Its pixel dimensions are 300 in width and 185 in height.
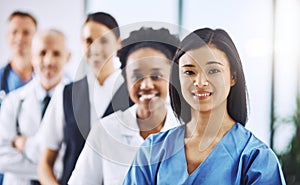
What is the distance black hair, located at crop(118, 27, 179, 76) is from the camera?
1.69 m

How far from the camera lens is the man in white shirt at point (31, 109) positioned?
1.80 meters

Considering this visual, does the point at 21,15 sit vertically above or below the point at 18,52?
above

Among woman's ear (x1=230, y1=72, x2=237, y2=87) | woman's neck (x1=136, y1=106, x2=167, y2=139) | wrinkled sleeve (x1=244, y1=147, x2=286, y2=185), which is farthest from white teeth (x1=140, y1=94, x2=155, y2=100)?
wrinkled sleeve (x1=244, y1=147, x2=286, y2=185)

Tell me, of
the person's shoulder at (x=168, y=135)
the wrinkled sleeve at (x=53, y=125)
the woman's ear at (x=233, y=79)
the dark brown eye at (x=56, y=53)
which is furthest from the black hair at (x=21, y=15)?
the woman's ear at (x=233, y=79)

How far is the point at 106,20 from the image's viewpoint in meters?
1.75

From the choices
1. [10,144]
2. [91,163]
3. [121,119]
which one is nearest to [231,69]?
[121,119]

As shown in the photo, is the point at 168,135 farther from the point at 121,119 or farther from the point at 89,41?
the point at 89,41

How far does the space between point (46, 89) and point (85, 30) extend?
248mm

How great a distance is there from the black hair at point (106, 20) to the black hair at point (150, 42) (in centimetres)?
5

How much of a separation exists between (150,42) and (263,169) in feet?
1.77

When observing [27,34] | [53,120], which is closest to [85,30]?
[27,34]

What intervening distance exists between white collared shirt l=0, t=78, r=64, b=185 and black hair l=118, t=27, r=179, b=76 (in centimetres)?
26

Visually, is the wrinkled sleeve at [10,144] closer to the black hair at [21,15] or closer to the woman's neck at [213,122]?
the black hair at [21,15]

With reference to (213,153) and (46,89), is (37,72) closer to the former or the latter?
(46,89)
